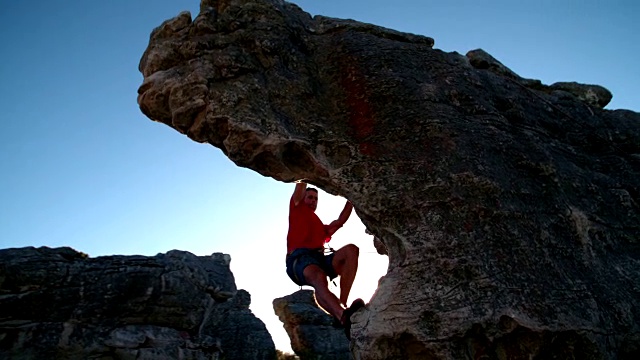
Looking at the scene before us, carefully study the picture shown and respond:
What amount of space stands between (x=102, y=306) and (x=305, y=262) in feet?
19.6

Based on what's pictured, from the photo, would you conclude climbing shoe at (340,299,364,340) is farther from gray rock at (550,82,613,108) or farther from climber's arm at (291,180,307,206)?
gray rock at (550,82,613,108)

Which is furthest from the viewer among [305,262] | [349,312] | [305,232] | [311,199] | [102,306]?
[102,306]

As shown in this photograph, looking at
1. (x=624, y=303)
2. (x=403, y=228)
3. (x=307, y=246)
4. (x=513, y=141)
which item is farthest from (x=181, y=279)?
(x=624, y=303)

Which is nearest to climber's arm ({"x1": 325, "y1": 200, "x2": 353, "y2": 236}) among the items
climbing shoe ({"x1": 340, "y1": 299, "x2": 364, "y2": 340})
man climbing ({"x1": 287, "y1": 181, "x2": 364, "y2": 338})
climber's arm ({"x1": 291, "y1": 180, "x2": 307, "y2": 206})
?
man climbing ({"x1": 287, "y1": 181, "x2": 364, "y2": 338})

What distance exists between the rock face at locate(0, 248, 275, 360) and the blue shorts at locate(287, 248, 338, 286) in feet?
17.0

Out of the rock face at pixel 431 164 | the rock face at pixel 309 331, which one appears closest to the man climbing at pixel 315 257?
the rock face at pixel 431 164

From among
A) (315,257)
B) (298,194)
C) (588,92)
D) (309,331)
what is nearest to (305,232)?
(315,257)

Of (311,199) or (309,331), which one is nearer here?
(311,199)

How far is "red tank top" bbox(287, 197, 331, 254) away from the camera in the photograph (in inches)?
263

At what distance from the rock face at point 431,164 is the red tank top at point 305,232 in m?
0.80

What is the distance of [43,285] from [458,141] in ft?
29.8

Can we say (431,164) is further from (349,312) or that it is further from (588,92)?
(588,92)

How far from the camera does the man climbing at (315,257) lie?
6094 mm

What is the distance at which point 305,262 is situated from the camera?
639 centimetres
